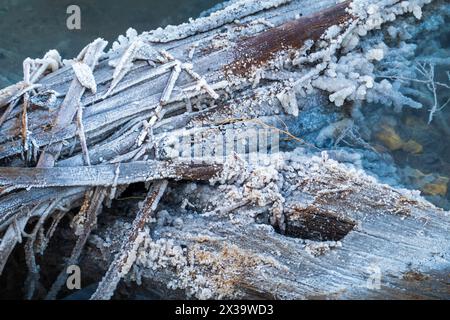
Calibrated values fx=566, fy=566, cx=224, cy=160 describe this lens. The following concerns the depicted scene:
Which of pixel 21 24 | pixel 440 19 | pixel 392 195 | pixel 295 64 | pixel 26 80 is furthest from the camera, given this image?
pixel 21 24

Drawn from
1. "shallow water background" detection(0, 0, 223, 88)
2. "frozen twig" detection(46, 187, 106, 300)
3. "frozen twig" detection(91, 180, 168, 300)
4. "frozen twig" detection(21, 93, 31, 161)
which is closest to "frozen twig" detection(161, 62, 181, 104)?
"frozen twig" detection(91, 180, 168, 300)

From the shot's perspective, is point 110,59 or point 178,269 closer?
point 178,269

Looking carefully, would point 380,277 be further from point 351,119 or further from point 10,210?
point 10,210

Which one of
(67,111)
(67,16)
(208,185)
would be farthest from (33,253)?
(67,16)

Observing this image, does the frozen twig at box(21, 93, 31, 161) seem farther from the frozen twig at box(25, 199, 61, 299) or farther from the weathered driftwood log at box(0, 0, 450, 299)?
the frozen twig at box(25, 199, 61, 299)

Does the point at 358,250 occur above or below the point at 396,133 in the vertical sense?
below

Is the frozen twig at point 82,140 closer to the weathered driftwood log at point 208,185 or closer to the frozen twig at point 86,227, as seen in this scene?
the weathered driftwood log at point 208,185

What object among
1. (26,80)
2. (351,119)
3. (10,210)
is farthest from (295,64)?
(10,210)
